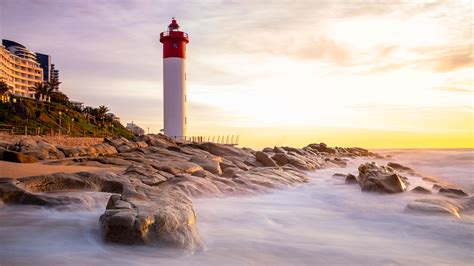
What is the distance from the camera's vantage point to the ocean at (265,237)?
3.07 meters

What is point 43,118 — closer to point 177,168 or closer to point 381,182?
point 177,168

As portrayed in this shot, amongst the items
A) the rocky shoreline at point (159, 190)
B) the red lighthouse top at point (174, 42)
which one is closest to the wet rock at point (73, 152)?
the rocky shoreline at point (159, 190)

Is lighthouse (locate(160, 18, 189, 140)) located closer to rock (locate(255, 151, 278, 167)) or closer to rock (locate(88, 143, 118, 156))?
rock (locate(88, 143, 118, 156))

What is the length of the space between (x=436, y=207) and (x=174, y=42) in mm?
24300

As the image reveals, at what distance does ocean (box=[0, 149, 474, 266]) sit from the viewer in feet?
10.1

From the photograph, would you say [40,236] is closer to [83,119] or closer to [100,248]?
[100,248]

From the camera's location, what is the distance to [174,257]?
3.05 meters

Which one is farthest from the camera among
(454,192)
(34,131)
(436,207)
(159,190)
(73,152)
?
(34,131)

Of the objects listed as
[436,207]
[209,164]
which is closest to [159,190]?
[436,207]

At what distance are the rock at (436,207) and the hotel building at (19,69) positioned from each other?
6369 cm

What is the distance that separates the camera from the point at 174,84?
26.5 meters

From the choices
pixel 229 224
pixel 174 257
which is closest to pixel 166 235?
pixel 174 257

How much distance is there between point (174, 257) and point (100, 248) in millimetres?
679

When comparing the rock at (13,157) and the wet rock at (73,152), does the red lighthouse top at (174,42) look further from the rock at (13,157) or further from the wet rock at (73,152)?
the rock at (13,157)
